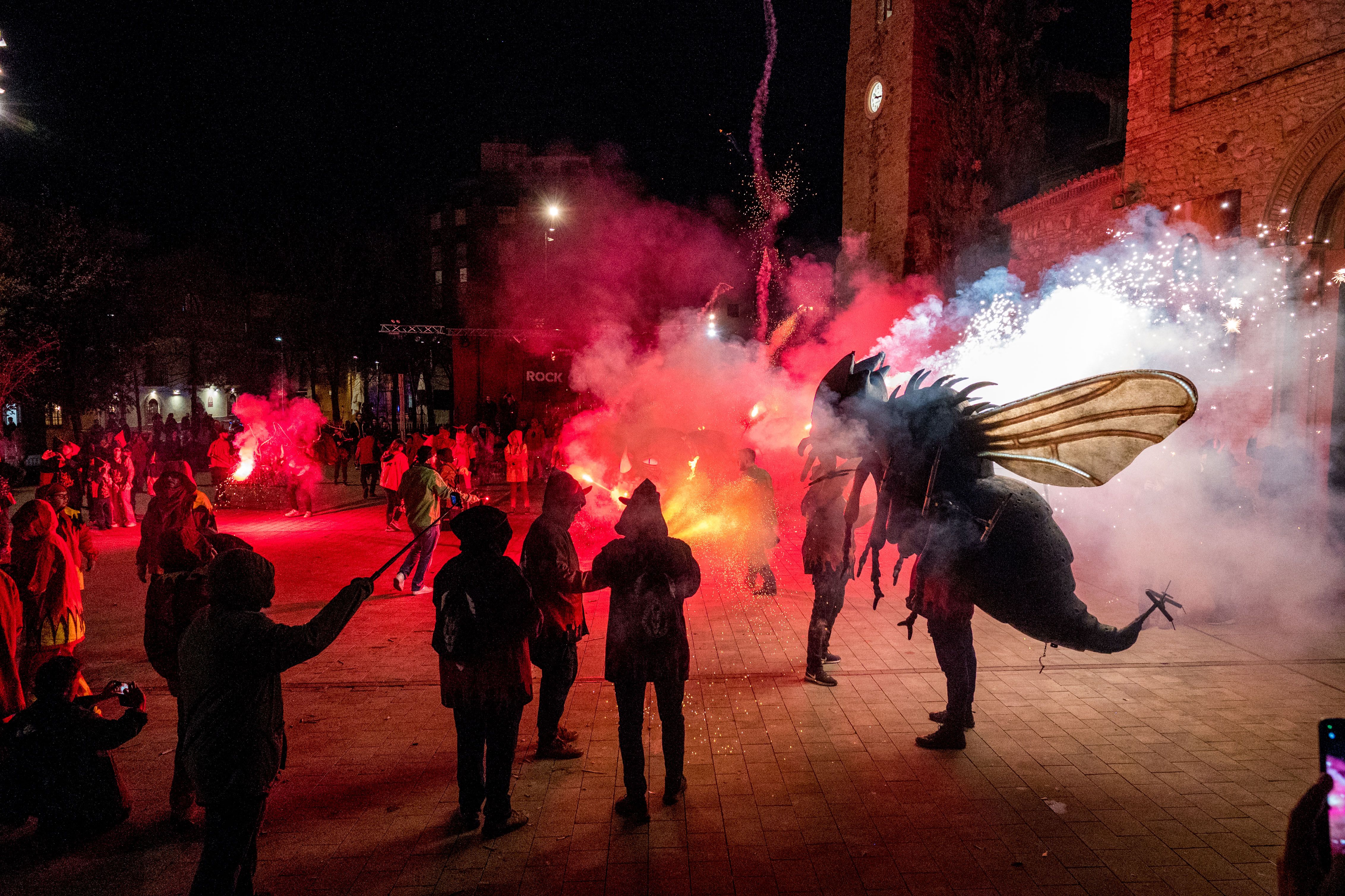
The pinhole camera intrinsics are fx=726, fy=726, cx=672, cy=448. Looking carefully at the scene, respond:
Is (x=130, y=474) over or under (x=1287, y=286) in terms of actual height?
under

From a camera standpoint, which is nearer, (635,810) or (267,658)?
(267,658)

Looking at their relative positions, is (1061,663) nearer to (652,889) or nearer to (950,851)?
(950,851)

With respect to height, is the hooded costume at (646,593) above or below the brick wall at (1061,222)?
below

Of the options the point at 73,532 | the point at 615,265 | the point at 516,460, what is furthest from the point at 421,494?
the point at 615,265

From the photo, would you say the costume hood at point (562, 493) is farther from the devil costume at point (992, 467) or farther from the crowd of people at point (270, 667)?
the devil costume at point (992, 467)

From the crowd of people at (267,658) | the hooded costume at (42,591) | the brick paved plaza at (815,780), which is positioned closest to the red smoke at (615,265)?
the brick paved plaza at (815,780)

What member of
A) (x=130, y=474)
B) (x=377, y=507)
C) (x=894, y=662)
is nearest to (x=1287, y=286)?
(x=894, y=662)

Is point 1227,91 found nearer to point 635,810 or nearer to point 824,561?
point 824,561

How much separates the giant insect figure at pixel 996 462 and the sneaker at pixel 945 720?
6.23 feet

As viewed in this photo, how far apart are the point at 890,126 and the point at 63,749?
25.7 metres

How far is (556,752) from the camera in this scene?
476 cm

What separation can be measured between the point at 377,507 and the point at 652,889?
45.0ft

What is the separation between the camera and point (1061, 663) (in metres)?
6.43

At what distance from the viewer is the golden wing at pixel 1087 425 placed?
9.08 ft
